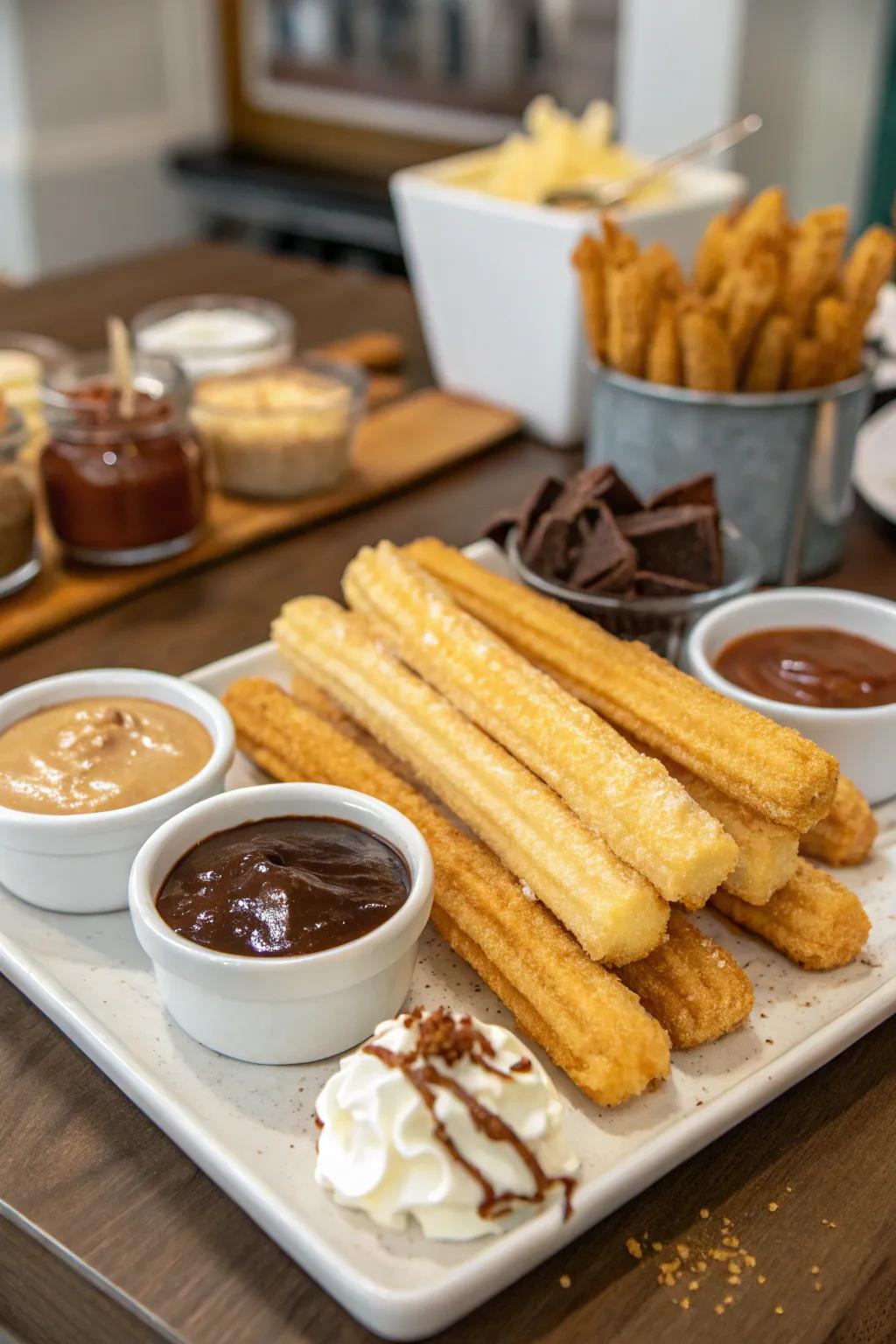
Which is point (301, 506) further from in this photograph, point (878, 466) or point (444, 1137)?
point (444, 1137)

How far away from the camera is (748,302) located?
144 cm

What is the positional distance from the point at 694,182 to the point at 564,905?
1485 millimetres

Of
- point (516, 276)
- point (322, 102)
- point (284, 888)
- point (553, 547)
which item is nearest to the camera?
point (284, 888)

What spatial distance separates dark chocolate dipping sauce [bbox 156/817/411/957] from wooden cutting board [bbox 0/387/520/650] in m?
0.64

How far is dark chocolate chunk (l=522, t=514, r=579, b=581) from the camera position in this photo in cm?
133

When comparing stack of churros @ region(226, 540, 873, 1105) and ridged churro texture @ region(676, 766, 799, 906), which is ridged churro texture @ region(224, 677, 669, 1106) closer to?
stack of churros @ region(226, 540, 873, 1105)

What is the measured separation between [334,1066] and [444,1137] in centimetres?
16

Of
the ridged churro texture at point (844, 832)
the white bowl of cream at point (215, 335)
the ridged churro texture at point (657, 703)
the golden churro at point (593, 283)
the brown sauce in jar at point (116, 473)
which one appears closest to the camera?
the ridged churro texture at point (657, 703)

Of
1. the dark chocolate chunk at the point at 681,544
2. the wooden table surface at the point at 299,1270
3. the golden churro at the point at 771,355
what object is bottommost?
the wooden table surface at the point at 299,1270

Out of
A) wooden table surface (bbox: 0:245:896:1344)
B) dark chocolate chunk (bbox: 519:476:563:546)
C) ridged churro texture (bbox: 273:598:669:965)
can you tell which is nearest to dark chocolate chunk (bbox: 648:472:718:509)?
dark chocolate chunk (bbox: 519:476:563:546)

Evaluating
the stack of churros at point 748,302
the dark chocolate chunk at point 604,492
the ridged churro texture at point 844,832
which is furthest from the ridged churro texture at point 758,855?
the stack of churros at point 748,302

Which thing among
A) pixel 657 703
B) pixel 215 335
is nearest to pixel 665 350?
pixel 657 703

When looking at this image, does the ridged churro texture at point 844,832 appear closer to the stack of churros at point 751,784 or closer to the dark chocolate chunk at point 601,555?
the stack of churros at point 751,784

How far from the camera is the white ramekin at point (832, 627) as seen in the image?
3.75 ft
